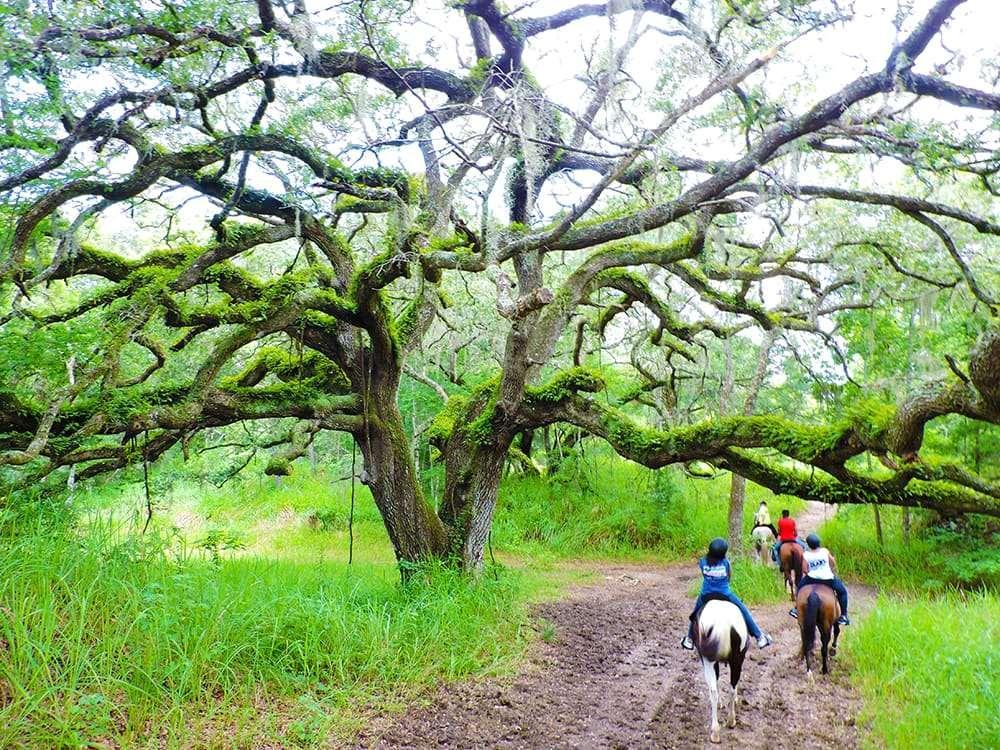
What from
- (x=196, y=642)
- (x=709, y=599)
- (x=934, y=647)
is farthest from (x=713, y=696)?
(x=196, y=642)

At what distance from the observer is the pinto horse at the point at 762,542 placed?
10.9 meters

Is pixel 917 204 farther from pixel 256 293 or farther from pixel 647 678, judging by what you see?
pixel 256 293

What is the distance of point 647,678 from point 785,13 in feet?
19.8

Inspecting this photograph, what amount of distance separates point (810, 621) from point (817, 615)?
9cm

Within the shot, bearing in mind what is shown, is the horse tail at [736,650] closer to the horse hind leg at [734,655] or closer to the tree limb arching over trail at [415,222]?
the horse hind leg at [734,655]

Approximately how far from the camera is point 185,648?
13.7 ft

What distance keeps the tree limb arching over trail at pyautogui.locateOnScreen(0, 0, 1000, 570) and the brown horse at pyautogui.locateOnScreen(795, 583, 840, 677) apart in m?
1.22

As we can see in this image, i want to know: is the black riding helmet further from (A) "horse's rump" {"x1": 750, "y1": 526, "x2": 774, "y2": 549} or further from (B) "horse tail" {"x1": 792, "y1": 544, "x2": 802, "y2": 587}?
(A) "horse's rump" {"x1": 750, "y1": 526, "x2": 774, "y2": 549}

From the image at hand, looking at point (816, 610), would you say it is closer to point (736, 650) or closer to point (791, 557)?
point (736, 650)

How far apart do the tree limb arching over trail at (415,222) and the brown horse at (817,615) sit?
1224 mm

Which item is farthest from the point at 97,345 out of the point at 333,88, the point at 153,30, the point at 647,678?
the point at 647,678

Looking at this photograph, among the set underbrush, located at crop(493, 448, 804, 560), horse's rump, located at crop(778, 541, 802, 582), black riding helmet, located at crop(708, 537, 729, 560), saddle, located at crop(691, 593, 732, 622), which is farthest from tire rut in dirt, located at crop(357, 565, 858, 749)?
underbrush, located at crop(493, 448, 804, 560)

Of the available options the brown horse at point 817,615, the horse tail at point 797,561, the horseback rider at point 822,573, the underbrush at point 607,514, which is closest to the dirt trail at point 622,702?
the brown horse at point 817,615

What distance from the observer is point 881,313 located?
33.3 feet
